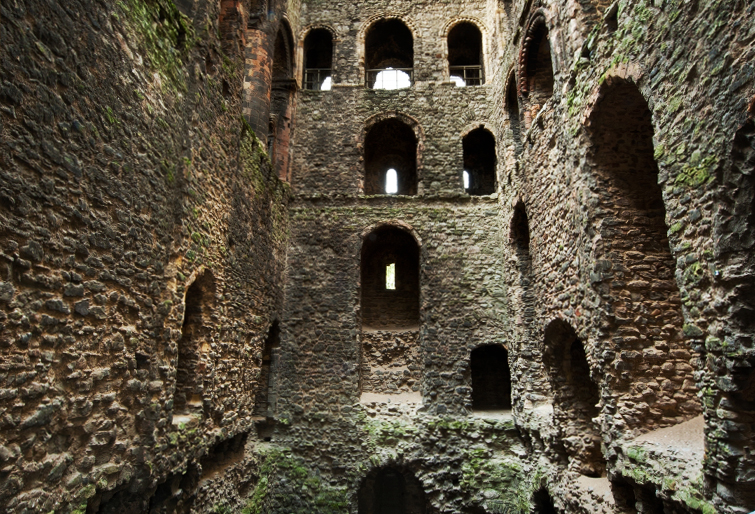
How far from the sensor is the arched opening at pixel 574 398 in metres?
6.14

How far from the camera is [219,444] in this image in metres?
7.07

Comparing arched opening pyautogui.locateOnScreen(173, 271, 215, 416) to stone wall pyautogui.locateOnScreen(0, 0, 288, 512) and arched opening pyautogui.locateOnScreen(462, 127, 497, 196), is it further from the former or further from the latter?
arched opening pyautogui.locateOnScreen(462, 127, 497, 196)

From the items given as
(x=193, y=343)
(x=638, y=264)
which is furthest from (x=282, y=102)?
(x=638, y=264)

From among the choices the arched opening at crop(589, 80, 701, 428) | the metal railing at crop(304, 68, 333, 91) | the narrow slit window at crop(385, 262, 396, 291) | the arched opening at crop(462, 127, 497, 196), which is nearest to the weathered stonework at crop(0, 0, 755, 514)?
the arched opening at crop(589, 80, 701, 428)

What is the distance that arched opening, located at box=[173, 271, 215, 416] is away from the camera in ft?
19.9

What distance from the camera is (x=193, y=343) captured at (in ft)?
20.4

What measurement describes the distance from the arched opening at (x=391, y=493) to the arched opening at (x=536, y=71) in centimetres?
759

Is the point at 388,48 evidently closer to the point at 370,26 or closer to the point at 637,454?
the point at 370,26

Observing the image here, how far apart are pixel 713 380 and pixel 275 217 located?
25.5ft

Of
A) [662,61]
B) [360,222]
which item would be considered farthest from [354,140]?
[662,61]

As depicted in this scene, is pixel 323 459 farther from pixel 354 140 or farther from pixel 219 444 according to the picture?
pixel 354 140

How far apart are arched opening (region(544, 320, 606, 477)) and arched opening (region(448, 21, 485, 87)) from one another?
26.9ft

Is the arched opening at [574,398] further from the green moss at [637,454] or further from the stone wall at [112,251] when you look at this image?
the stone wall at [112,251]

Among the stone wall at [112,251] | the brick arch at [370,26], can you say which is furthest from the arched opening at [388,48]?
the stone wall at [112,251]
